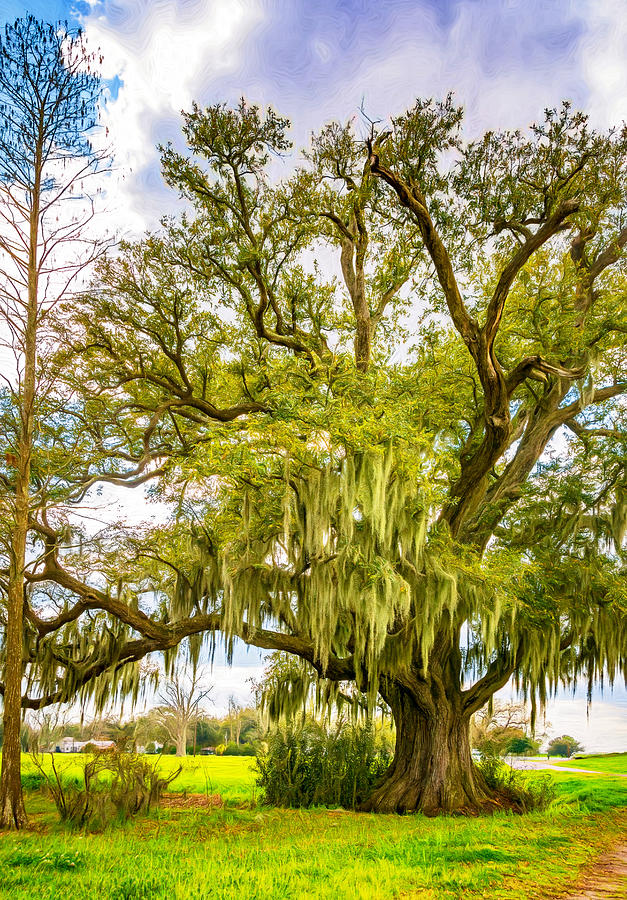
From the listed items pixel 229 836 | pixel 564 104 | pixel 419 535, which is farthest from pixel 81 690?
pixel 564 104

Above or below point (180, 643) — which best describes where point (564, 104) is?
above

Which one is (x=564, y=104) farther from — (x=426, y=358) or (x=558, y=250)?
(x=426, y=358)

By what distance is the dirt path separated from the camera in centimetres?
489

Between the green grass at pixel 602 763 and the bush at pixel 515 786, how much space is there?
11.2 meters

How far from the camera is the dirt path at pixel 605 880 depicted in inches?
193

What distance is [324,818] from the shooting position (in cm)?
886

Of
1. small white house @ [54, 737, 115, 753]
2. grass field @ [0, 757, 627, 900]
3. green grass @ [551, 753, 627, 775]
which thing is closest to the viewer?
grass field @ [0, 757, 627, 900]

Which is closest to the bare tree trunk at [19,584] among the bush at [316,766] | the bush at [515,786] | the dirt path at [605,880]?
the bush at [316,766]

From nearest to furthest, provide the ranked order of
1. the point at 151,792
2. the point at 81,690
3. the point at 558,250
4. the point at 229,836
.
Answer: the point at 229,836 < the point at 151,792 < the point at 81,690 < the point at 558,250

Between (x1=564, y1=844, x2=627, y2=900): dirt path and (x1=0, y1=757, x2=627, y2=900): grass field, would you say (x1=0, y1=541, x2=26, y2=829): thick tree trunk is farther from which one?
(x1=564, y1=844, x2=627, y2=900): dirt path

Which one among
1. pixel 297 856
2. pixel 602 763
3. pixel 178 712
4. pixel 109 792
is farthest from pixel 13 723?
pixel 602 763

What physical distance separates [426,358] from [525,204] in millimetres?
3621

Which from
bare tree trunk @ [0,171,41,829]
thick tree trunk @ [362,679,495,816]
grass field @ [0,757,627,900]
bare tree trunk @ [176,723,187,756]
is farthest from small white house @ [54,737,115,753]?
thick tree trunk @ [362,679,495,816]

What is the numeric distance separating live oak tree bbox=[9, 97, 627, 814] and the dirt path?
3114mm
